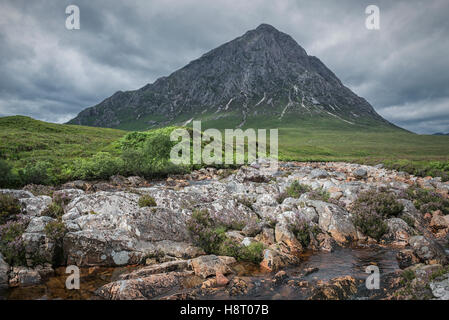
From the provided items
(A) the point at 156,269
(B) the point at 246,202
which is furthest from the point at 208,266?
(B) the point at 246,202

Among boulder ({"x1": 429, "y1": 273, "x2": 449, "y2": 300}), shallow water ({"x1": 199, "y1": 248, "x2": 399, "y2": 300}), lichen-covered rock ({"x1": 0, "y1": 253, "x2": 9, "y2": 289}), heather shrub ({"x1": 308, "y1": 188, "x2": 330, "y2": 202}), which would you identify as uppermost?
heather shrub ({"x1": 308, "y1": 188, "x2": 330, "y2": 202})

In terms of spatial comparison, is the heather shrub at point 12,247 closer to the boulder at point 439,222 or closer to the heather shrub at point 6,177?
the heather shrub at point 6,177

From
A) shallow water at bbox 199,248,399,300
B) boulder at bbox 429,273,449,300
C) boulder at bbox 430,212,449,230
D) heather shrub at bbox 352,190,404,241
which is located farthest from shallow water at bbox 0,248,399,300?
boulder at bbox 430,212,449,230

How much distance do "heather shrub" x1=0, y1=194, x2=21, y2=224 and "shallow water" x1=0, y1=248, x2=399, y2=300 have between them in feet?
13.8

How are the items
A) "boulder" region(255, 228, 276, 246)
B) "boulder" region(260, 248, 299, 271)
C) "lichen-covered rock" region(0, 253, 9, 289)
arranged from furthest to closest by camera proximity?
1. "boulder" region(255, 228, 276, 246)
2. "boulder" region(260, 248, 299, 271)
3. "lichen-covered rock" region(0, 253, 9, 289)

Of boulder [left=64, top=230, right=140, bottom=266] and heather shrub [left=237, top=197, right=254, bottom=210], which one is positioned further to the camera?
heather shrub [left=237, top=197, right=254, bottom=210]

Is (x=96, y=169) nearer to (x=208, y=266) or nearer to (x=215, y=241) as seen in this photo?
(x=215, y=241)

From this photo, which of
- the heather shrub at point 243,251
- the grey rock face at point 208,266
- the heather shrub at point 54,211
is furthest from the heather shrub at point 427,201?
the heather shrub at point 54,211

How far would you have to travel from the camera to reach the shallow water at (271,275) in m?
6.72

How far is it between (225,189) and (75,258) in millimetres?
12254

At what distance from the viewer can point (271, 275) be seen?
7.98 metres

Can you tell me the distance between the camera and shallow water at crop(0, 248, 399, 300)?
672 centimetres

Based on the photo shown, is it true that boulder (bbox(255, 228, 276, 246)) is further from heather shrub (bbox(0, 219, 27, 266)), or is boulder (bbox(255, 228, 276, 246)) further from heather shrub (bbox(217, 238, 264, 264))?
heather shrub (bbox(0, 219, 27, 266))

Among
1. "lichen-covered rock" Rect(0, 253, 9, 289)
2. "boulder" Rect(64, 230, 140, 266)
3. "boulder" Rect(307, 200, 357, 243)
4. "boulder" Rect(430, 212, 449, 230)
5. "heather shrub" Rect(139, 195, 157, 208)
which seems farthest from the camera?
"boulder" Rect(430, 212, 449, 230)
